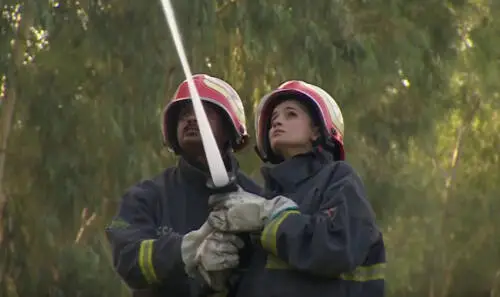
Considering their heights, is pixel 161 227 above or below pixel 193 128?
below

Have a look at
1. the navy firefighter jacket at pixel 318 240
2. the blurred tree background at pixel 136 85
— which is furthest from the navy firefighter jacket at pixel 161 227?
the blurred tree background at pixel 136 85

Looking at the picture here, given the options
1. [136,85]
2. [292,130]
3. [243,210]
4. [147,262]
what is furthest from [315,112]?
[136,85]

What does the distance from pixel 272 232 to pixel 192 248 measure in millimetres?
274

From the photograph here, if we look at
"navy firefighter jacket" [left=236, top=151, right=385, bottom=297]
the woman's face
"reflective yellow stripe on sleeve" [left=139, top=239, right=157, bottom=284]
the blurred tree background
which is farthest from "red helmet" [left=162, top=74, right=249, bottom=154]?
the blurred tree background

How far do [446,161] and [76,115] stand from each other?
13822 mm

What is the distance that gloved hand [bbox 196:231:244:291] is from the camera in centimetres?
311

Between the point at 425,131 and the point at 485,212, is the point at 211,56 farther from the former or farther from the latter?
the point at 485,212

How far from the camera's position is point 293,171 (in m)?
3.34

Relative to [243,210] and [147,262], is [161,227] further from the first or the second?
[243,210]

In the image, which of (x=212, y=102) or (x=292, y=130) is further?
(x=212, y=102)

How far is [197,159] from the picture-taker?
3619 millimetres

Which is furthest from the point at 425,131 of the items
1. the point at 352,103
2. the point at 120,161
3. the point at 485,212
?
the point at 485,212

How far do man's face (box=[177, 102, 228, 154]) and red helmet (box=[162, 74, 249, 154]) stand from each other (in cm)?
3

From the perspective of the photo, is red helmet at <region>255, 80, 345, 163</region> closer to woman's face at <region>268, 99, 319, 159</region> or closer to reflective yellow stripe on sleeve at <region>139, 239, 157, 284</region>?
woman's face at <region>268, 99, 319, 159</region>
